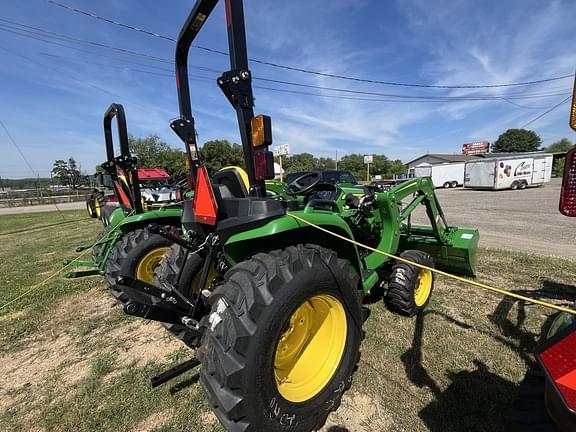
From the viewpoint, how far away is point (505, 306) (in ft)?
10.7

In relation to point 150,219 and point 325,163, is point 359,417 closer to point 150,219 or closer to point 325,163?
point 150,219

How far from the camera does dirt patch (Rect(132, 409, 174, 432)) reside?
6.44 feet

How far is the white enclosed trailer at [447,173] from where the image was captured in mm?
29531

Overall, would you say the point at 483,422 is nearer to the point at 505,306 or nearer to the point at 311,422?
the point at 311,422

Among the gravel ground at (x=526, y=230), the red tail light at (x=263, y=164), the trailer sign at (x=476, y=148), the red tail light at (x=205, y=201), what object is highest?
the trailer sign at (x=476, y=148)

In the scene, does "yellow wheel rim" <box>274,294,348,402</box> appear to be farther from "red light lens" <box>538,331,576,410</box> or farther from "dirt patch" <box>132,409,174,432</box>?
"red light lens" <box>538,331,576,410</box>

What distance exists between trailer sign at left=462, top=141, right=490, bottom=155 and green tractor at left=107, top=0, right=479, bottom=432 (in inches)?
2917

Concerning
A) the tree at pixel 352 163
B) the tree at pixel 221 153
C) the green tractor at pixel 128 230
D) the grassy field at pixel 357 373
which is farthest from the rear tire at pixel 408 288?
the tree at pixel 352 163

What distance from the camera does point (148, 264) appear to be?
3.53 m

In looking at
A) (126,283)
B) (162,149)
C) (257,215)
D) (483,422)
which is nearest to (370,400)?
(483,422)

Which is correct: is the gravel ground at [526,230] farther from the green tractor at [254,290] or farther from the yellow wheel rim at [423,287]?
the green tractor at [254,290]

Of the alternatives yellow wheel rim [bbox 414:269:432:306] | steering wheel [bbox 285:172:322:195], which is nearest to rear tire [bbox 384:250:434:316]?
yellow wheel rim [bbox 414:269:432:306]

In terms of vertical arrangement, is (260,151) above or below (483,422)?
above

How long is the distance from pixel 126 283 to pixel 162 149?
54.9 m
